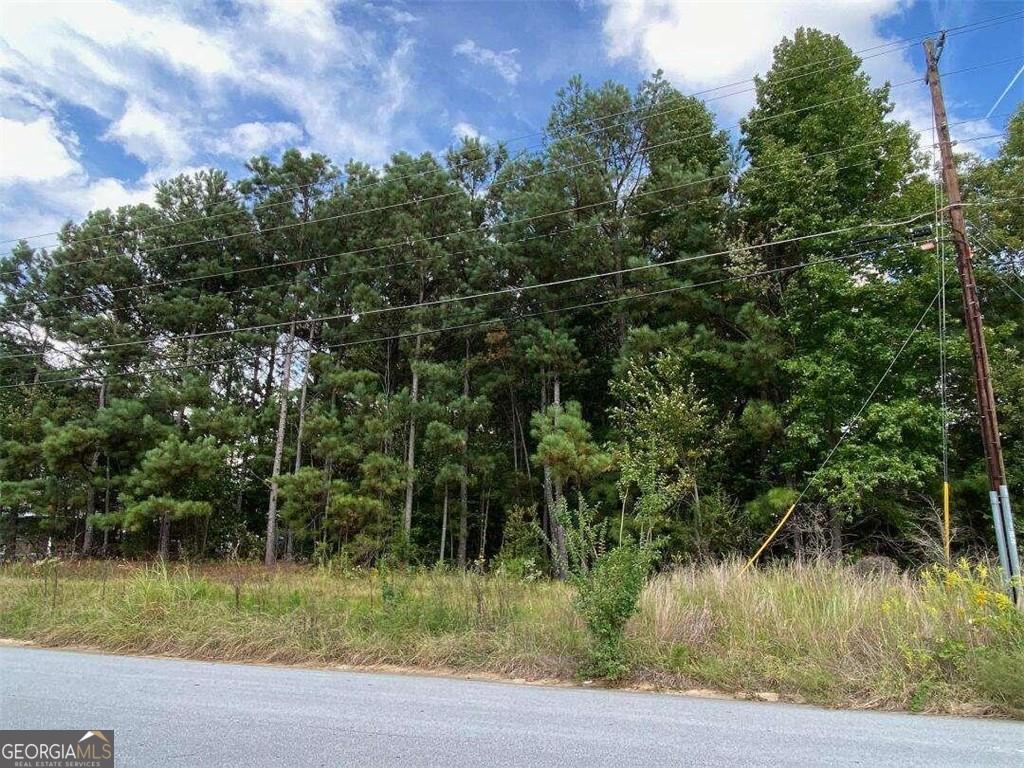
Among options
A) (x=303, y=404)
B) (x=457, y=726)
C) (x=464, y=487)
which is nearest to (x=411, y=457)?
(x=464, y=487)

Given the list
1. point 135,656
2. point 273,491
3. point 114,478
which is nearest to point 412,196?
point 273,491

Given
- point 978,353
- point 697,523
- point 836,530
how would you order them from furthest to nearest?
point 697,523 → point 836,530 → point 978,353

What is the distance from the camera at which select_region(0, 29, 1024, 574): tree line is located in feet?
61.4

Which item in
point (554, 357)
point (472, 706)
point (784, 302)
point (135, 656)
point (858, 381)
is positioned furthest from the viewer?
point (554, 357)

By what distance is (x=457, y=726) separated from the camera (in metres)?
5.08

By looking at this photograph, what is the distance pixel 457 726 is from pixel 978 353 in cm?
1155

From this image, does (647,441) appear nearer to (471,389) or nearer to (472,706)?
(471,389)

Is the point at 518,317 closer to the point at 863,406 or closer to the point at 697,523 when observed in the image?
the point at 697,523

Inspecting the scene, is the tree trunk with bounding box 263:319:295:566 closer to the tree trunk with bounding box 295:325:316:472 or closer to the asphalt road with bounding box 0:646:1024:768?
the tree trunk with bounding box 295:325:316:472

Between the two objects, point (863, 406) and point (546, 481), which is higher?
point (863, 406)

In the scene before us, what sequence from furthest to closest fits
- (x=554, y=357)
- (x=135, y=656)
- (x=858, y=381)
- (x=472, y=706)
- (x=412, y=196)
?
(x=412, y=196) → (x=554, y=357) → (x=858, y=381) → (x=135, y=656) → (x=472, y=706)

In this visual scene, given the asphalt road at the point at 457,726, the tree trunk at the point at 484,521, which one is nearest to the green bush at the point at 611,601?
the asphalt road at the point at 457,726

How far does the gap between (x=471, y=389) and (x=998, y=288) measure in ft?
62.2

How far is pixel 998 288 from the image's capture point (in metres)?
19.7
